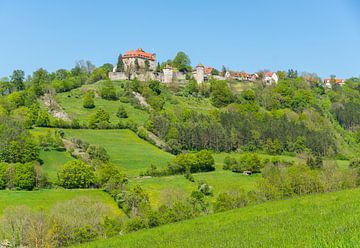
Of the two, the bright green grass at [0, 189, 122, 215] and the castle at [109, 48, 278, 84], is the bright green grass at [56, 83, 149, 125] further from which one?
the bright green grass at [0, 189, 122, 215]

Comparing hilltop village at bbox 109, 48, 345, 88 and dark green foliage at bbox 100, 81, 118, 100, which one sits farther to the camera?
hilltop village at bbox 109, 48, 345, 88

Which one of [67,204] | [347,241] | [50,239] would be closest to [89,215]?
[67,204]

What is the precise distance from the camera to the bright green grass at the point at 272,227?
51.2ft

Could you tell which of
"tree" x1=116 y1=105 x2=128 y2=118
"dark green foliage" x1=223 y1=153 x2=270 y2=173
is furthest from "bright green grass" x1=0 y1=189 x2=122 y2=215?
"tree" x1=116 y1=105 x2=128 y2=118

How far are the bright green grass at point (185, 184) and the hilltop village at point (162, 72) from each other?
72.5 m

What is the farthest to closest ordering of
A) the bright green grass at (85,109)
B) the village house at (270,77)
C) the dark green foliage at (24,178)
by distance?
1. the village house at (270,77)
2. the bright green grass at (85,109)
3. the dark green foliage at (24,178)

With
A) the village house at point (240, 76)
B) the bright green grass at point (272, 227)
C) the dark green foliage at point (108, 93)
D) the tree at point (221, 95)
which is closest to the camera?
the bright green grass at point (272, 227)

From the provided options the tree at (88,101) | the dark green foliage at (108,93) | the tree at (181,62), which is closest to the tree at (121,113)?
the tree at (88,101)

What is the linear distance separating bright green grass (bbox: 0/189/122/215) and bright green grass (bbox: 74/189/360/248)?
28667 millimetres

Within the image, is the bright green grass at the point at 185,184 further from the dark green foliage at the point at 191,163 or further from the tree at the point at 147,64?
the tree at the point at 147,64

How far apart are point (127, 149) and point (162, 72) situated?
223ft

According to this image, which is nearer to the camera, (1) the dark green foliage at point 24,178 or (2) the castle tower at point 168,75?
(1) the dark green foliage at point 24,178

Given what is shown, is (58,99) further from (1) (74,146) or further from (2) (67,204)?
(2) (67,204)

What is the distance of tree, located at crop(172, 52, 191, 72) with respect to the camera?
16475 centimetres
